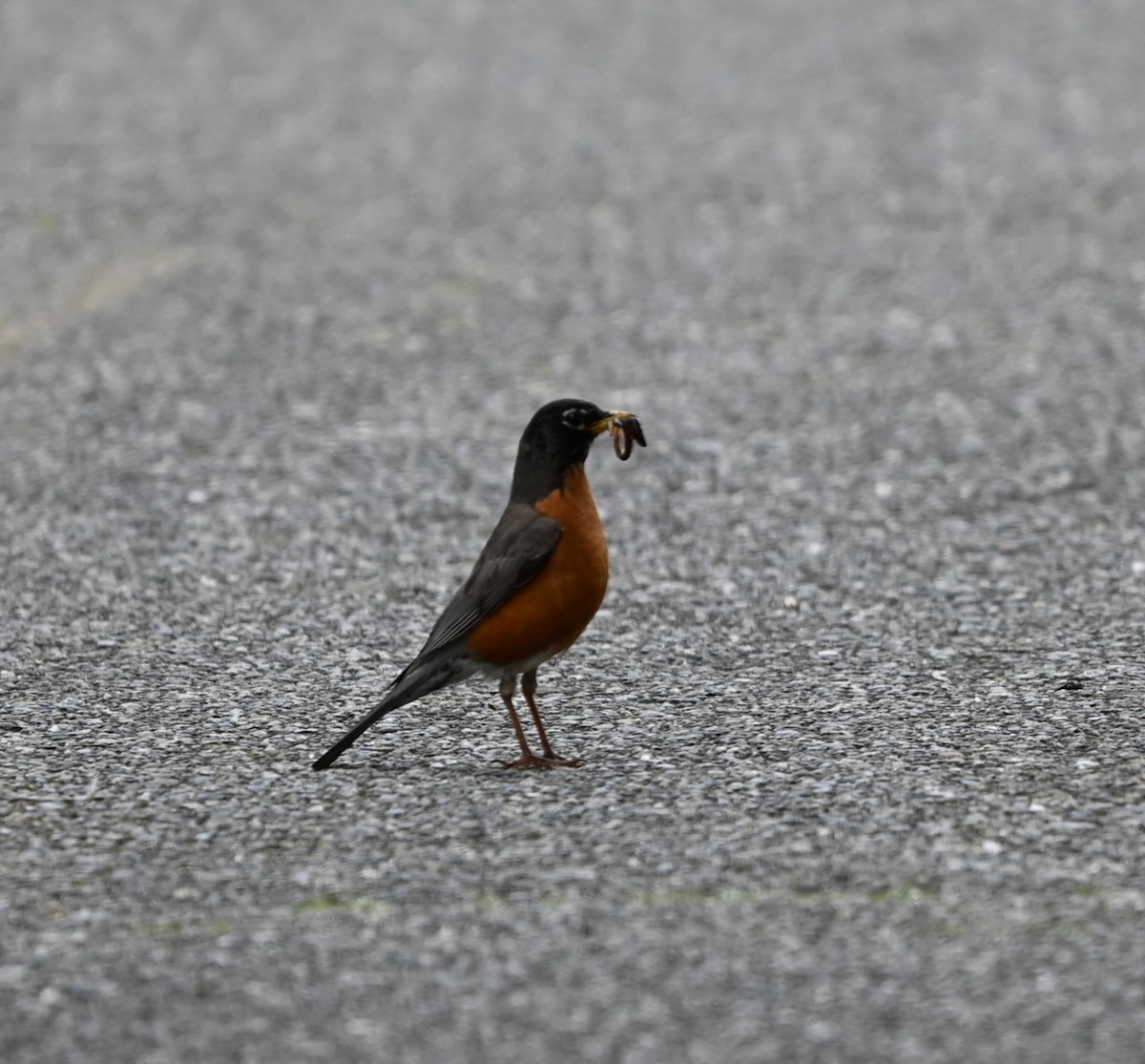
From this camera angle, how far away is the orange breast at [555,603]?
6.46m

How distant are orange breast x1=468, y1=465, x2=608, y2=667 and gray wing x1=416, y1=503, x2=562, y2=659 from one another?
0.03 m

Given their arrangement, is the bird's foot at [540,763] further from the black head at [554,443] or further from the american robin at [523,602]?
the black head at [554,443]

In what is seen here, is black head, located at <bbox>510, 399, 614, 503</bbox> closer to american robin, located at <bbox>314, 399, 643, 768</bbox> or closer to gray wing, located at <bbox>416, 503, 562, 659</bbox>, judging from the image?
american robin, located at <bbox>314, 399, 643, 768</bbox>

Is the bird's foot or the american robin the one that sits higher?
the american robin

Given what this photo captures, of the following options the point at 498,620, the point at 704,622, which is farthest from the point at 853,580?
the point at 498,620

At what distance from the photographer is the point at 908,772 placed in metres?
6.48

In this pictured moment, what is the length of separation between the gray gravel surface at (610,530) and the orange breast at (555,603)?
461 mm

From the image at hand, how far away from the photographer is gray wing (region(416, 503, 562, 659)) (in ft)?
21.2

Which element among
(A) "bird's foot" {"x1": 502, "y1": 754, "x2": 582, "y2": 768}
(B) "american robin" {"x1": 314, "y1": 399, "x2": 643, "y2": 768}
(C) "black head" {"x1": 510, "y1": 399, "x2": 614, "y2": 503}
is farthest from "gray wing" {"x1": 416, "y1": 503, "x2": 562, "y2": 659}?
(A) "bird's foot" {"x1": 502, "y1": 754, "x2": 582, "y2": 768}

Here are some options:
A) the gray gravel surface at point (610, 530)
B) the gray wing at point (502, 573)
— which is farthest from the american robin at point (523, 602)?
the gray gravel surface at point (610, 530)

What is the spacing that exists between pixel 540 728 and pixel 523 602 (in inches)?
19.2

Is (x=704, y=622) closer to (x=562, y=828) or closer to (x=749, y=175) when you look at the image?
(x=562, y=828)

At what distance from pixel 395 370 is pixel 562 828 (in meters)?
7.15

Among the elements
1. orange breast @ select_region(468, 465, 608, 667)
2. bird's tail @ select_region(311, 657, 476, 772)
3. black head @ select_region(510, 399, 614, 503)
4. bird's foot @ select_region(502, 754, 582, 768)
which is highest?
black head @ select_region(510, 399, 614, 503)
